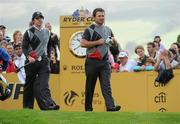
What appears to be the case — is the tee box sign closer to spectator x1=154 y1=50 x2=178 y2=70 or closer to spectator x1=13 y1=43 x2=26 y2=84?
spectator x1=13 y1=43 x2=26 y2=84

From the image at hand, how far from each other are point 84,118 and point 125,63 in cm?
723

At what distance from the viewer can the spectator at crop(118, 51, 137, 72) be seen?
65.6ft

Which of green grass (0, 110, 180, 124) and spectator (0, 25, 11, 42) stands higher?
spectator (0, 25, 11, 42)

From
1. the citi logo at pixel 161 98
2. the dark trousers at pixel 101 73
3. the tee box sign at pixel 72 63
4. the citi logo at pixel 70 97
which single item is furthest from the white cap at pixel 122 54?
the dark trousers at pixel 101 73

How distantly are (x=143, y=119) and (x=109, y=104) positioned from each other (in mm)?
2352

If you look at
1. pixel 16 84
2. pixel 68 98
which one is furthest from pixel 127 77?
pixel 16 84

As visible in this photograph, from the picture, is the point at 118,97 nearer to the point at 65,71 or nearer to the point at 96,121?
the point at 65,71

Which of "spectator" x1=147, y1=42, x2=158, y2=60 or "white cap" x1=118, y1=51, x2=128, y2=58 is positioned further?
"spectator" x1=147, y1=42, x2=158, y2=60

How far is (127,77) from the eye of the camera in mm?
19891

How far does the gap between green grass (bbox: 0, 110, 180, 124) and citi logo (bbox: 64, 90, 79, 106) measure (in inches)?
254

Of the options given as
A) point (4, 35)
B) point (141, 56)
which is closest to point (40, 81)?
point (141, 56)

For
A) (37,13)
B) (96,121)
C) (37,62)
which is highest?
(37,13)

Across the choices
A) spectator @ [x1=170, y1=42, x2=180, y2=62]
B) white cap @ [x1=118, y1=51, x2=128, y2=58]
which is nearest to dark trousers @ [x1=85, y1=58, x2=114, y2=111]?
white cap @ [x1=118, y1=51, x2=128, y2=58]

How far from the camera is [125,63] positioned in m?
20.1
